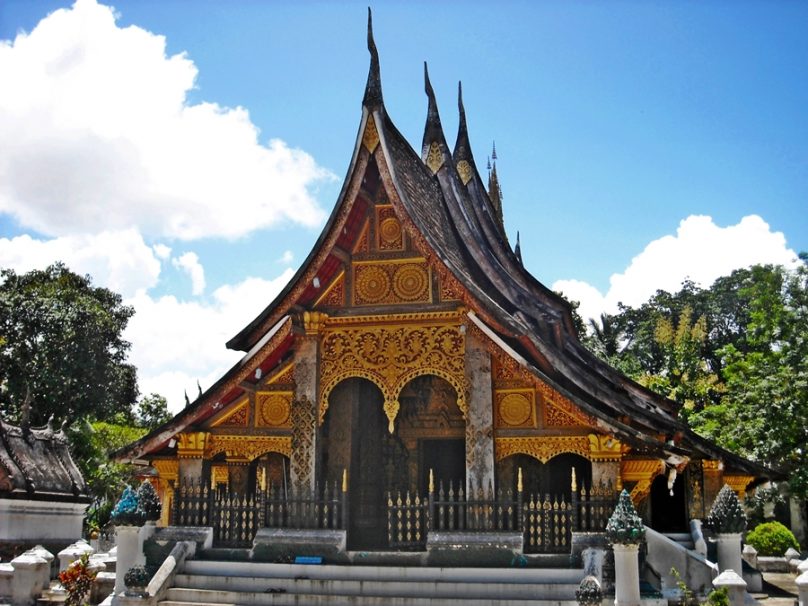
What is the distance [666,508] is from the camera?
17062 millimetres

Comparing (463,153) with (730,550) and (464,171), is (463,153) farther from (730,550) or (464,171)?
(730,550)

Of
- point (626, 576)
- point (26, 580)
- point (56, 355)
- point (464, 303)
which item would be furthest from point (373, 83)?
point (56, 355)

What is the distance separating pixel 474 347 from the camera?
1234 centimetres

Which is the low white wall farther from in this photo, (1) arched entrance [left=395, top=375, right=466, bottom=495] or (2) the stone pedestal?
(2) the stone pedestal

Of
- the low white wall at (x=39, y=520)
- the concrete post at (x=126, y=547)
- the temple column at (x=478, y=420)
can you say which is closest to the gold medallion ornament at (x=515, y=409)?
the temple column at (x=478, y=420)

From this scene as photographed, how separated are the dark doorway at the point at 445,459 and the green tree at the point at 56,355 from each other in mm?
28374

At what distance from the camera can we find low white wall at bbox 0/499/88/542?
2158 cm

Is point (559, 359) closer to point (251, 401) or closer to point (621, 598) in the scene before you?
point (621, 598)

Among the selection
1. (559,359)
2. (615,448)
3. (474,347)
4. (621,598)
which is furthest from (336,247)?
(621,598)

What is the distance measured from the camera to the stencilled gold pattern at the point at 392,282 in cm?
1291

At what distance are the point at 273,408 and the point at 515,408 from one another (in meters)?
Answer: 3.88

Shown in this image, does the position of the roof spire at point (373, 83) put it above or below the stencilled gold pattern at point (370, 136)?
above

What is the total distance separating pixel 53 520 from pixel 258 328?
1415 centimetres

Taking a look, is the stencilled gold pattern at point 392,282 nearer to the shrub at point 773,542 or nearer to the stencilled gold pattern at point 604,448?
the stencilled gold pattern at point 604,448
